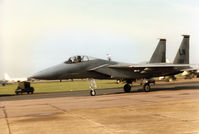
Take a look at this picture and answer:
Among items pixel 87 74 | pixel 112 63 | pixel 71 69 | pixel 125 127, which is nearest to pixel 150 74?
pixel 112 63

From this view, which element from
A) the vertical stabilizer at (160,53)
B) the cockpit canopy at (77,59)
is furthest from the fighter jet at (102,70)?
the vertical stabilizer at (160,53)

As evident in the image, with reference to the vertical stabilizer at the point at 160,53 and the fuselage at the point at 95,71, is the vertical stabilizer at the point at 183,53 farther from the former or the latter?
the fuselage at the point at 95,71

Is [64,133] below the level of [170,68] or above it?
below

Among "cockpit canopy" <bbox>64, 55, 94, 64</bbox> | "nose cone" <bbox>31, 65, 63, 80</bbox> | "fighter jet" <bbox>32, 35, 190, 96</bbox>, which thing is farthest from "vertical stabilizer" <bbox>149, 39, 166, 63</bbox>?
"nose cone" <bbox>31, 65, 63, 80</bbox>

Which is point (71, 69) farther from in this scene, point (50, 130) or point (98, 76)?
point (50, 130)

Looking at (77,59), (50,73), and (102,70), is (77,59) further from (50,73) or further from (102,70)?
(50,73)

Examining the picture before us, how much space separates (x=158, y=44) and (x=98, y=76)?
9888mm

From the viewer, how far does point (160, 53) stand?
85.9 ft

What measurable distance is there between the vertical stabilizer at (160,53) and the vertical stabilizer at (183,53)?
1460 mm

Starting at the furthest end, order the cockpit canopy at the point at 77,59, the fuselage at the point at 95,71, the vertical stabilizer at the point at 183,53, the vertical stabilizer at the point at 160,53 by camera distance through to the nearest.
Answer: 1. the vertical stabilizer at the point at 160,53
2. the vertical stabilizer at the point at 183,53
3. the cockpit canopy at the point at 77,59
4. the fuselage at the point at 95,71

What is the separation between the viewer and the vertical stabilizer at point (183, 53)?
25.6m

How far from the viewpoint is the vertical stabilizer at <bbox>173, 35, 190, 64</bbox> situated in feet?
84.1

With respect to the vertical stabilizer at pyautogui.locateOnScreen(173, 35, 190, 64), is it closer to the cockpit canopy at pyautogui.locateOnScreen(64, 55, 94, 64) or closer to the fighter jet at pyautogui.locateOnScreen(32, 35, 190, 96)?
the fighter jet at pyautogui.locateOnScreen(32, 35, 190, 96)

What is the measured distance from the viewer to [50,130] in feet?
21.4
